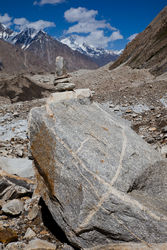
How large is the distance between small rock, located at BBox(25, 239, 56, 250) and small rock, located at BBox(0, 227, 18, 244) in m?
0.53

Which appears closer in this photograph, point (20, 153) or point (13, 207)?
point (13, 207)

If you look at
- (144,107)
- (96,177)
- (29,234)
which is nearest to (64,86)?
(96,177)

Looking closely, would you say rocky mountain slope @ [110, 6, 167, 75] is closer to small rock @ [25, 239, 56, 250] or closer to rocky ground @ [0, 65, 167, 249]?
rocky ground @ [0, 65, 167, 249]

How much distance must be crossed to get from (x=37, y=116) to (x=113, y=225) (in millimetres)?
3582

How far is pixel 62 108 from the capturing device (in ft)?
22.2

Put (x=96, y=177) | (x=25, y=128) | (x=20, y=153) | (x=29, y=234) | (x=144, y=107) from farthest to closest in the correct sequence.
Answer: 1. (x=144, y=107)
2. (x=25, y=128)
3. (x=20, y=153)
4. (x=29, y=234)
5. (x=96, y=177)

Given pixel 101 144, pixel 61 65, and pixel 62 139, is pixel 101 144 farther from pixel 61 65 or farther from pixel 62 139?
pixel 61 65

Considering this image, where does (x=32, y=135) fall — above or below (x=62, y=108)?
below

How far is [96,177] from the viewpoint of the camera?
5297 millimetres

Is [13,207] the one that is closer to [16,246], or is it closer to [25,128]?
[16,246]

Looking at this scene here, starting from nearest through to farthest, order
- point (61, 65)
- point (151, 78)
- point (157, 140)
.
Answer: point (61, 65), point (157, 140), point (151, 78)

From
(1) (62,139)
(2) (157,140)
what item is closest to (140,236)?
(1) (62,139)

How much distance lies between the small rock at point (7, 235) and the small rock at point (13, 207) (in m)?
0.81

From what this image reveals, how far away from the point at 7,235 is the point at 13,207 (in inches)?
45.7
